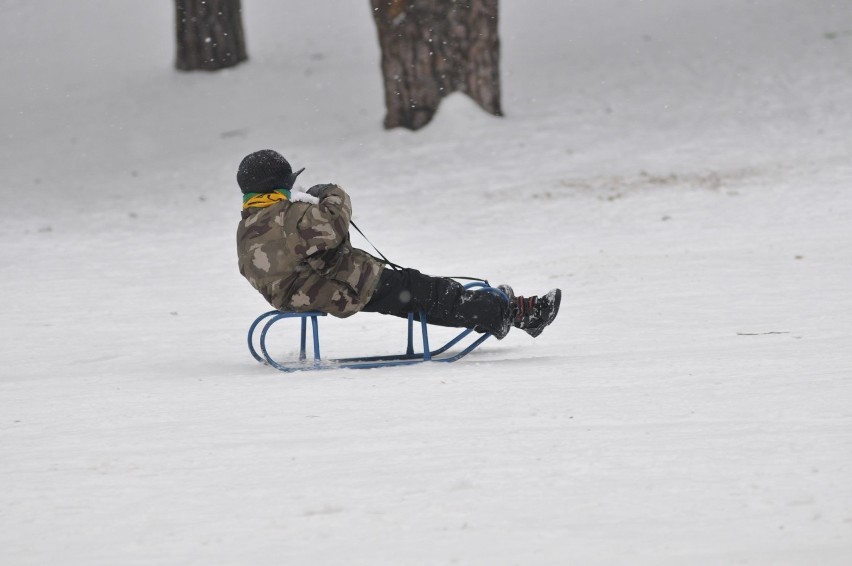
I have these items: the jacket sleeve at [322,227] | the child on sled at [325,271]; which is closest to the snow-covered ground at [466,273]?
the child on sled at [325,271]

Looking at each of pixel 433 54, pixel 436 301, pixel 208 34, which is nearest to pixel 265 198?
pixel 436 301

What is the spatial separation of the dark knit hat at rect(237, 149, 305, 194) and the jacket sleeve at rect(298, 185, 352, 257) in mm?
270

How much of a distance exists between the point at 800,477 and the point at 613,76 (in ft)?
37.7

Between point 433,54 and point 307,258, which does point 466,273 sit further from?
point 433,54

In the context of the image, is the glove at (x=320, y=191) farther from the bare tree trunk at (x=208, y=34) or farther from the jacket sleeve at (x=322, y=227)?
the bare tree trunk at (x=208, y=34)

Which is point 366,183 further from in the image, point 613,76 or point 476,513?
point 476,513

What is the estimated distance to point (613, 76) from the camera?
1411 centimetres

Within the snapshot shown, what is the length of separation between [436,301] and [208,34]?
1079 centimetres

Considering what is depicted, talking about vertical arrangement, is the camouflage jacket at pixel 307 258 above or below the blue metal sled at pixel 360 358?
above

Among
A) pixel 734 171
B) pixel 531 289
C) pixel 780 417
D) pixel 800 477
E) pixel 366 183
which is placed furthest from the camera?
pixel 366 183

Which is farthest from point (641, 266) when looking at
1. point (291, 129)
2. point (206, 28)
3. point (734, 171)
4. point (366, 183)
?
point (206, 28)

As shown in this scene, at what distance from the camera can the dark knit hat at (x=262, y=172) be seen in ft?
16.7

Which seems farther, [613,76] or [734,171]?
[613,76]

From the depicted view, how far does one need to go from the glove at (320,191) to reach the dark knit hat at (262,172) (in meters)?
0.12
